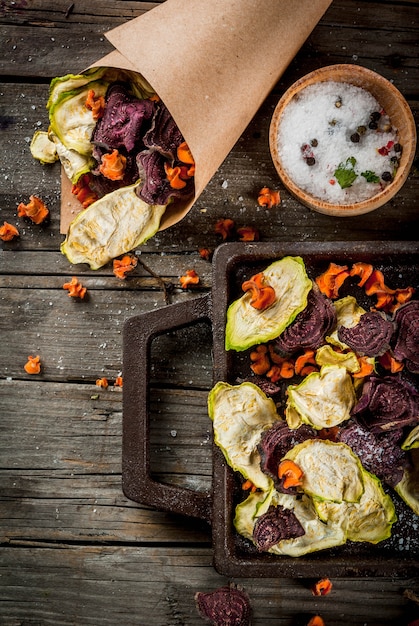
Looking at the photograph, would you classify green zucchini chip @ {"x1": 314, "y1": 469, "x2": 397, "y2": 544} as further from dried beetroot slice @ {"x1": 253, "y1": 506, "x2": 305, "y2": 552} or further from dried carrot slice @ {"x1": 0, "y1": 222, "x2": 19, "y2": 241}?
dried carrot slice @ {"x1": 0, "y1": 222, "x2": 19, "y2": 241}

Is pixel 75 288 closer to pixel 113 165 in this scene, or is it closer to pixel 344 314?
pixel 113 165

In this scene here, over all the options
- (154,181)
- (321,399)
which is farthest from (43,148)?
(321,399)

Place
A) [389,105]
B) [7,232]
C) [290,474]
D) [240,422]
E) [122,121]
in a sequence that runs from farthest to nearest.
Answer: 1. [7,232]
2. [389,105]
3. [122,121]
4. [240,422]
5. [290,474]

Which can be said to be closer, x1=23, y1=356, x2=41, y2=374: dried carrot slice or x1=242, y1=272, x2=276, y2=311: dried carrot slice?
x1=242, y1=272, x2=276, y2=311: dried carrot slice

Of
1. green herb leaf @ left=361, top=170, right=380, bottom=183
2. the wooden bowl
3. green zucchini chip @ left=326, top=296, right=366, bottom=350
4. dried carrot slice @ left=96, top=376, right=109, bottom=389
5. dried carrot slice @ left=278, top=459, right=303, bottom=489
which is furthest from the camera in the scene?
dried carrot slice @ left=96, top=376, right=109, bottom=389

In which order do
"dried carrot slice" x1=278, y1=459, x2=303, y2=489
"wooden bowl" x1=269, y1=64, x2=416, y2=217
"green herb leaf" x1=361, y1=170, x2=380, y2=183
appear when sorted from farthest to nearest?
"green herb leaf" x1=361, y1=170, x2=380, y2=183
"wooden bowl" x1=269, y1=64, x2=416, y2=217
"dried carrot slice" x1=278, y1=459, x2=303, y2=489

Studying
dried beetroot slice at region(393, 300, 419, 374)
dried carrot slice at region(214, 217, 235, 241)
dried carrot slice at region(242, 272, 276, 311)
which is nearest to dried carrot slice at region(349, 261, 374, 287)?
dried beetroot slice at region(393, 300, 419, 374)

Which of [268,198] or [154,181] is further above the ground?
[154,181]
